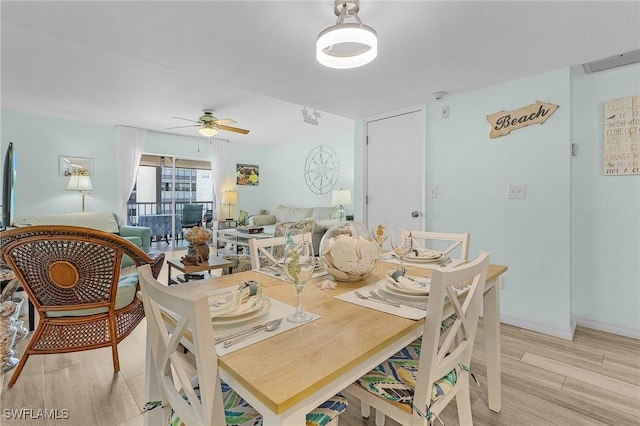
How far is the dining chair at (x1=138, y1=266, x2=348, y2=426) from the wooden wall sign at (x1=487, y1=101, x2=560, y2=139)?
2.68m

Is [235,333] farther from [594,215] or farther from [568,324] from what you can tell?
[594,215]

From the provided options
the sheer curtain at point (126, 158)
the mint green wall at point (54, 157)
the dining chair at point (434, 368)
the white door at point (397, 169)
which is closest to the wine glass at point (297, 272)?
the dining chair at point (434, 368)

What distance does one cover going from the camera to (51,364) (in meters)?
1.93

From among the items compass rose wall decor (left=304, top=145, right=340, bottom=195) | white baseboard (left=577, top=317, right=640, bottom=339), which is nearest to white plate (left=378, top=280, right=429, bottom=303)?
white baseboard (left=577, top=317, right=640, bottom=339)

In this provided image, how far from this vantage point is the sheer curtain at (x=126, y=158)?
5.55 metres

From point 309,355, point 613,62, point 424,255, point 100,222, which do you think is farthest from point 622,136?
point 100,222

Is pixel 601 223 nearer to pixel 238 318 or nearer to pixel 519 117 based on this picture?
pixel 519 117

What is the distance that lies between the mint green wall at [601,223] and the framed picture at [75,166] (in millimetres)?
6859

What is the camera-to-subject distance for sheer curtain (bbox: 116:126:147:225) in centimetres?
555

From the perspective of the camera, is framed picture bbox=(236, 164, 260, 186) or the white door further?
framed picture bbox=(236, 164, 260, 186)

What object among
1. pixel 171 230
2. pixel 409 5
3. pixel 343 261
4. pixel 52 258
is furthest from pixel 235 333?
pixel 171 230

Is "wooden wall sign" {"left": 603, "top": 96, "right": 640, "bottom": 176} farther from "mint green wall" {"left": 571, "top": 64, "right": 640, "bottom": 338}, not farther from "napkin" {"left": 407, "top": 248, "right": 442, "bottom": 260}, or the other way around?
"napkin" {"left": 407, "top": 248, "right": 442, "bottom": 260}

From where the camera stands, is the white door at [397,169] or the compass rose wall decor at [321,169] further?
the compass rose wall decor at [321,169]

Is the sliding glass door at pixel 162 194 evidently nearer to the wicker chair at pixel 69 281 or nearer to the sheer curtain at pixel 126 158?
the sheer curtain at pixel 126 158
